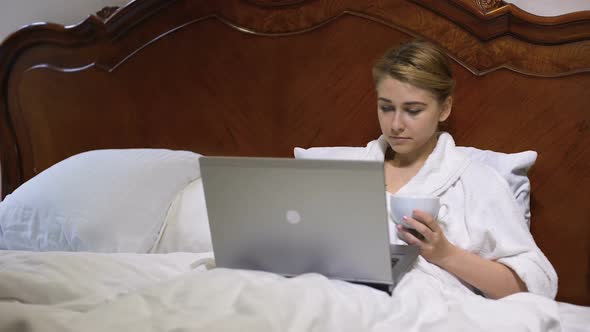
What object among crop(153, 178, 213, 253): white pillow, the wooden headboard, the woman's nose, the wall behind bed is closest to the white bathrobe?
the woman's nose

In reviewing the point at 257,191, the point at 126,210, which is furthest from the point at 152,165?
the point at 257,191

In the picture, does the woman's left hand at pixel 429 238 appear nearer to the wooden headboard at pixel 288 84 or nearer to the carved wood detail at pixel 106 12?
the wooden headboard at pixel 288 84

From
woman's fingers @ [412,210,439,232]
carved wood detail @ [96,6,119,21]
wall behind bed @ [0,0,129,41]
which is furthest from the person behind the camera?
wall behind bed @ [0,0,129,41]

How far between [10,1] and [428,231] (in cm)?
217

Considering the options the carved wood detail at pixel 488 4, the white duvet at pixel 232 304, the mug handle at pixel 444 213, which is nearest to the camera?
the white duvet at pixel 232 304

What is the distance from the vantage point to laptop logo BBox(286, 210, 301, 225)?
3.36ft

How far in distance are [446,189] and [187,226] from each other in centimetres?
72

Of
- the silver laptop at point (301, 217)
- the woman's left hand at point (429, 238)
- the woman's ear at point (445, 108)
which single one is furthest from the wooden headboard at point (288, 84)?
the silver laptop at point (301, 217)

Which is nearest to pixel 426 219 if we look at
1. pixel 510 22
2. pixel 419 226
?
pixel 419 226

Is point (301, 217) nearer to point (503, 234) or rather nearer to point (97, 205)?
point (503, 234)

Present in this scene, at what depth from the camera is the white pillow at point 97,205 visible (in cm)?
164

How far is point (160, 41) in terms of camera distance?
2.07 m

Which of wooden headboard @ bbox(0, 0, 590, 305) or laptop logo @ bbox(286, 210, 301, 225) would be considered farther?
wooden headboard @ bbox(0, 0, 590, 305)

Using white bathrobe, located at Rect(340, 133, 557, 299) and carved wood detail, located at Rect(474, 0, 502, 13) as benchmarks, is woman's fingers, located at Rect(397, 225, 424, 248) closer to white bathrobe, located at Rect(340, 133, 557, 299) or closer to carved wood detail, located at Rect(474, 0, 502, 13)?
white bathrobe, located at Rect(340, 133, 557, 299)
